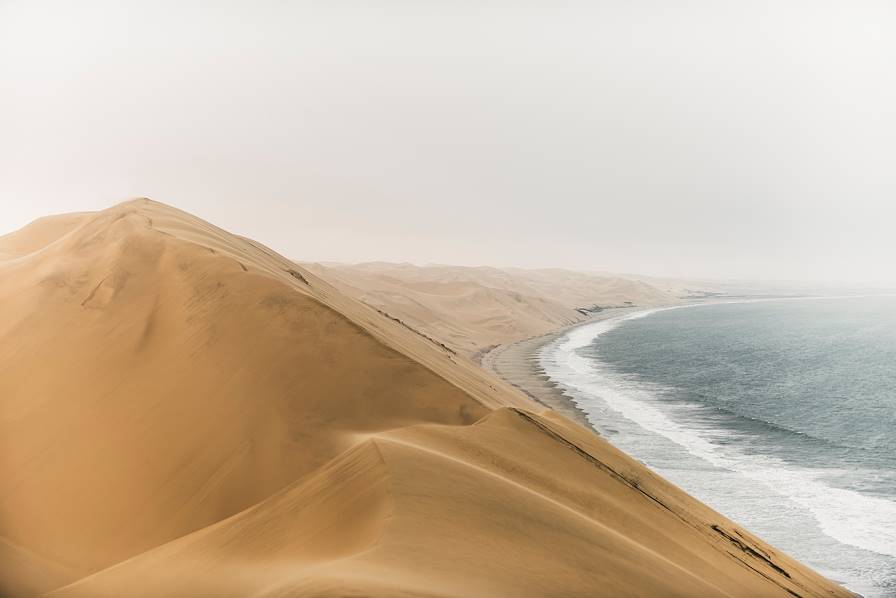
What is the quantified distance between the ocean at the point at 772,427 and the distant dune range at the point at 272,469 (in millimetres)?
4465

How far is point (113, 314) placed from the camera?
47.1 ft

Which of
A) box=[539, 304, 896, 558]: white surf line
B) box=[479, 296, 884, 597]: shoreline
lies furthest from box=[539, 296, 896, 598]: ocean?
box=[479, 296, 884, 597]: shoreline

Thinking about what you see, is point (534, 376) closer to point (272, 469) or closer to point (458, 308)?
point (272, 469)

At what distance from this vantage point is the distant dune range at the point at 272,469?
770 centimetres

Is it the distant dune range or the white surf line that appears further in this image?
the white surf line

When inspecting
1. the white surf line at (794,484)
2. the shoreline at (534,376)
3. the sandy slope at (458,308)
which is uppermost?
the sandy slope at (458,308)

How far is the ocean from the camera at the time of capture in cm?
1759

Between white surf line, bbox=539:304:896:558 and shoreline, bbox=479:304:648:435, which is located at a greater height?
shoreline, bbox=479:304:648:435

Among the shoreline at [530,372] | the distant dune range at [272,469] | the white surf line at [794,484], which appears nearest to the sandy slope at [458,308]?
the shoreline at [530,372]

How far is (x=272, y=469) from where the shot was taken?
1013cm

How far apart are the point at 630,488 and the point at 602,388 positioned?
28815 mm

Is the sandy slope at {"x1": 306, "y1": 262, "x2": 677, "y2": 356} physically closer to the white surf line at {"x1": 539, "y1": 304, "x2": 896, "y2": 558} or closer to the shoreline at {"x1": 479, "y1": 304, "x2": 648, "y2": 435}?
the shoreline at {"x1": 479, "y1": 304, "x2": 648, "y2": 435}

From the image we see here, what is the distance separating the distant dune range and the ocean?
4.47 m

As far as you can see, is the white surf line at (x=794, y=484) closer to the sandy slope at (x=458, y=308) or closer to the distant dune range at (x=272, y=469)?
the distant dune range at (x=272, y=469)
